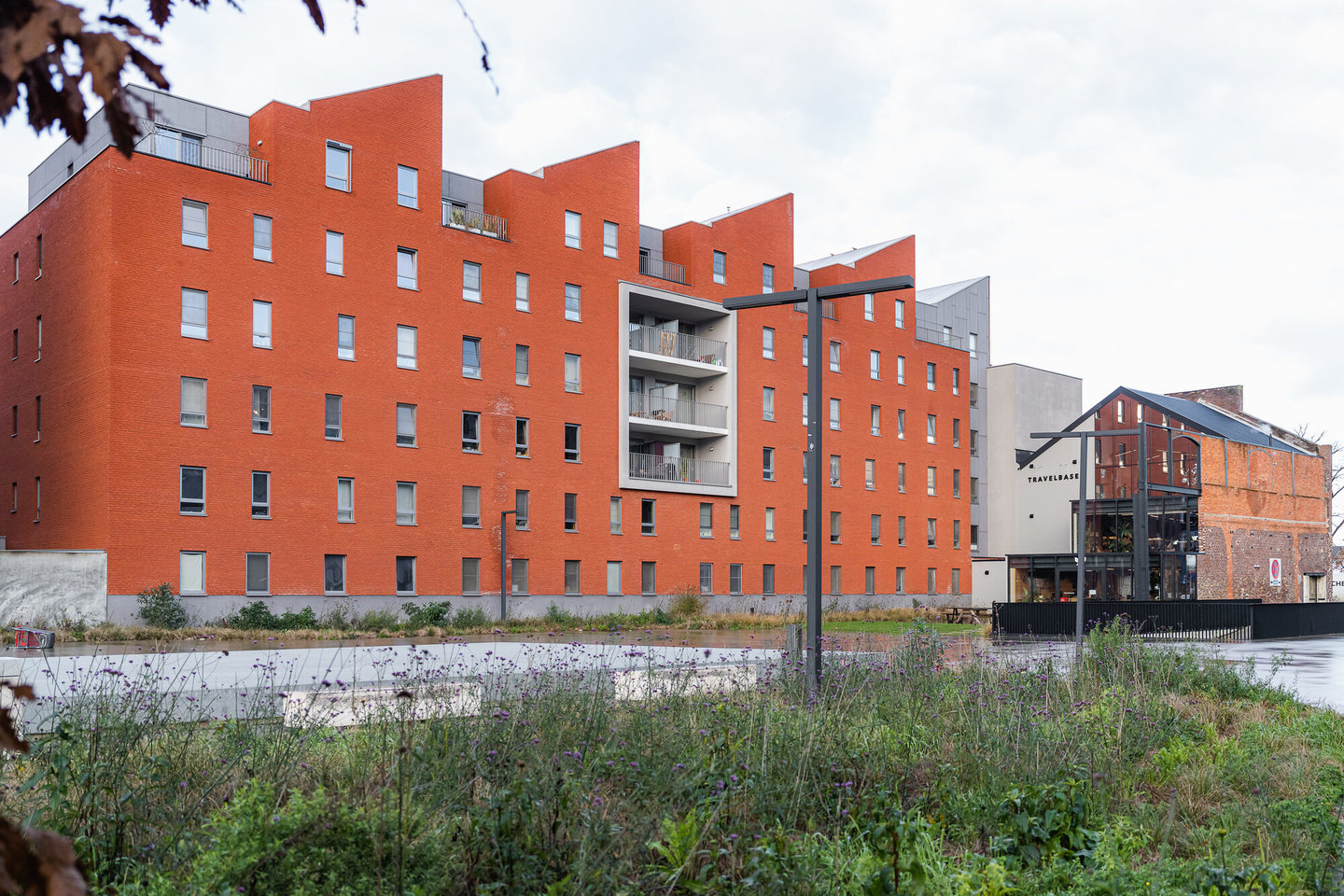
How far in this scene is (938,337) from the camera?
61344 mm

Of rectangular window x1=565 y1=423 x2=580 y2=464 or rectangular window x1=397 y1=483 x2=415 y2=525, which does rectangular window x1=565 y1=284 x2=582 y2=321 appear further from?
rectangular window x1=397 y1=483 x2=415 y2=525

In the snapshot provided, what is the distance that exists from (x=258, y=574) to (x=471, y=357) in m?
10.7

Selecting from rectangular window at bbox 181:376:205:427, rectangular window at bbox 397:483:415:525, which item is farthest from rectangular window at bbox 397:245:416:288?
rectangular window at bbox 181:376:205:427

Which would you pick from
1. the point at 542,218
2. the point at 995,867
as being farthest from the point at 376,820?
the point at 542,218

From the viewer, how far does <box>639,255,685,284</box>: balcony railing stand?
4638 centimetres

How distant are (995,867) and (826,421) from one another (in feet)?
154

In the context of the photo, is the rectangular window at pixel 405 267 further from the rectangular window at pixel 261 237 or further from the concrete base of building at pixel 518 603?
the concrete base of building at pixel 518 603

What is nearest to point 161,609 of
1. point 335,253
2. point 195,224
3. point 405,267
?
point 195,224

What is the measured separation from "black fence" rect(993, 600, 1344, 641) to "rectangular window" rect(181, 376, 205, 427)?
2378 cm

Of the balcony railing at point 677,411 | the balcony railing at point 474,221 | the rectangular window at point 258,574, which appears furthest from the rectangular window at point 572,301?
the rectangular window at point 258,574

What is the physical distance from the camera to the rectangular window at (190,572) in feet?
107

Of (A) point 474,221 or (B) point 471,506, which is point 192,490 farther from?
(A) point 474,221

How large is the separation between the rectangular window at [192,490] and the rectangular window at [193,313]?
13.2 ft

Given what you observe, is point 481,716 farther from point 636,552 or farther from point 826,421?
point 826,421
